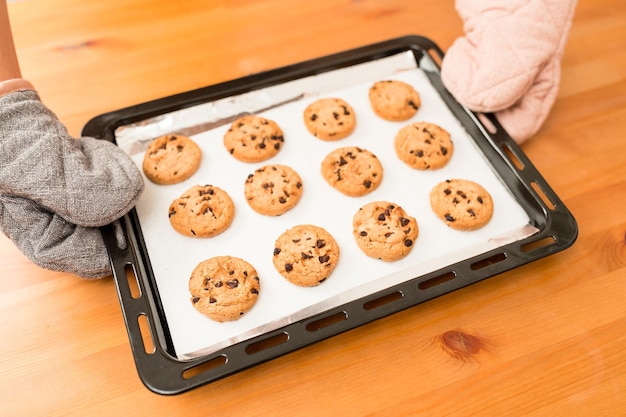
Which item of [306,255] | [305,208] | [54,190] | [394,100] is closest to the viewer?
[54,190]

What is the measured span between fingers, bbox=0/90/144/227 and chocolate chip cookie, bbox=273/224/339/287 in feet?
1.01

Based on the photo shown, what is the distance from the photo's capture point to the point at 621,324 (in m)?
0.96

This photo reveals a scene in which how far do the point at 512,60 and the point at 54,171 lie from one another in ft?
3.17

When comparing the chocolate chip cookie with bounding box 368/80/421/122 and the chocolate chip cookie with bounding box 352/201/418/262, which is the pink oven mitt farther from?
the chocolate chip cookie with bounding box 352/201/418/262

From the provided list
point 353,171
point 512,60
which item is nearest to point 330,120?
point 353,171

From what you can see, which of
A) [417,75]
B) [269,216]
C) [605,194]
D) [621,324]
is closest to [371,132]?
[417,75]

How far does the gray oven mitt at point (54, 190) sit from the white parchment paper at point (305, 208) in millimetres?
121

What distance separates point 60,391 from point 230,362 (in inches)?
12.1

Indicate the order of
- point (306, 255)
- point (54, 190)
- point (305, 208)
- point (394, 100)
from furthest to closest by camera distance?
point (394, 100), point (305, 208), point (306, 255), point (54, 190)

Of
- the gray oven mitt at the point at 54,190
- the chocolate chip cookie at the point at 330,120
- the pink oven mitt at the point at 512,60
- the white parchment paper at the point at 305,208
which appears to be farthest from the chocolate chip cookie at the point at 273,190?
the pink oven mitt at the point at 512,60

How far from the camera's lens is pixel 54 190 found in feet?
2.84

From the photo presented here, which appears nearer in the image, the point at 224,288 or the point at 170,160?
the point at 224,288

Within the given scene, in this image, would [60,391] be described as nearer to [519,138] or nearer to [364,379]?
[364,379]

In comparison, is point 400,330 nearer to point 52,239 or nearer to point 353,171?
point 353,171
